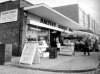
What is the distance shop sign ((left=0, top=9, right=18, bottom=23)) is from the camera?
43.2 ft

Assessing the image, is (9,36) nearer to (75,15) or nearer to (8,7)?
(8,7)

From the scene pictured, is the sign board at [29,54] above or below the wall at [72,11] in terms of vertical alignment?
below

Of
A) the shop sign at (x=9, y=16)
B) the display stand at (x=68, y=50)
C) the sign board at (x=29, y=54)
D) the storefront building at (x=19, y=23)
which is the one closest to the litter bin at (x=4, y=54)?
the sign board at (x=29, y=54)

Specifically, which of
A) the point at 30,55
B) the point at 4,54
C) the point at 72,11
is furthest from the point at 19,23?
the point at 72,11

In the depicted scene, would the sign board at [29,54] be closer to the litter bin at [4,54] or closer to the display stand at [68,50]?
the litter bin at [4,54]

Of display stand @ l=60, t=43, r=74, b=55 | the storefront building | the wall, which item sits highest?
the wall

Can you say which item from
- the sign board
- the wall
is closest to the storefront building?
the sign board

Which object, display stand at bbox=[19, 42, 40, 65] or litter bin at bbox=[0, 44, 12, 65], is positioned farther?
litter bin at bbox=[0, 44, 12, 65]

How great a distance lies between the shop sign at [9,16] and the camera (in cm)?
1315

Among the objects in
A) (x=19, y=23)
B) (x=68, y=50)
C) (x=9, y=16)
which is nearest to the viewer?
(x=19, y=23)

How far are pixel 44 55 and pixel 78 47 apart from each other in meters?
8.31

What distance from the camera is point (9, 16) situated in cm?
1366

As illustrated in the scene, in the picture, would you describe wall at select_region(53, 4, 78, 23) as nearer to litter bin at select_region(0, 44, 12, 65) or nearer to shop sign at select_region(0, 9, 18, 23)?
shop sign at select_region(0, 9, 18, 23)

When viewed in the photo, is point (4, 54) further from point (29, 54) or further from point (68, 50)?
point (68, 50)
